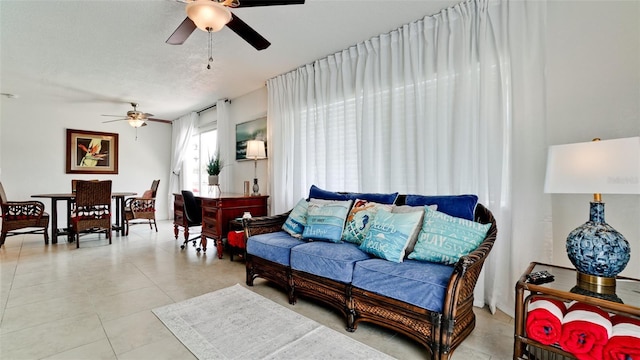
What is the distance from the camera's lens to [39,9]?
2549mm

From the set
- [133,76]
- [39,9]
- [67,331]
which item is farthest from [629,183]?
[133,76]

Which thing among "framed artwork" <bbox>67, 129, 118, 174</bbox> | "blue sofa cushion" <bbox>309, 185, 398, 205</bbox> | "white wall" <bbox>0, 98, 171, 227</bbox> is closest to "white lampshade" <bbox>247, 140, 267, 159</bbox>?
"blue sofa cushion" <bbox>309, 185, 398, 205</bbox>

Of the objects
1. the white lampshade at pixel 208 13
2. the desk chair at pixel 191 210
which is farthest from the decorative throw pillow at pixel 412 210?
the desk chair at pixel 191 210

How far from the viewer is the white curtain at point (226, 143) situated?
5.50 metres

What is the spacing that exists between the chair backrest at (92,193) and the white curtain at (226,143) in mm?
1878

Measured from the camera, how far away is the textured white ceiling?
102 inches

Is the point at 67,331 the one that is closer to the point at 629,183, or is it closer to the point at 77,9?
A: the point at 77,9

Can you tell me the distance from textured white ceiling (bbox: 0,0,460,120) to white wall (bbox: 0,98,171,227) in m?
0.93

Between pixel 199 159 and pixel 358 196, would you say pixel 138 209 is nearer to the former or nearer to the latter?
pixel 199 159

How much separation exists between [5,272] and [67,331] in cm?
220

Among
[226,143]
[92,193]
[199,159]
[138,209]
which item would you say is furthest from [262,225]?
[199,159]

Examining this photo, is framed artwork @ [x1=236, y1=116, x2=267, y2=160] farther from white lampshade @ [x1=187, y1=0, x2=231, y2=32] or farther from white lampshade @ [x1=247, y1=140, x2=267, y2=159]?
white lampshade @ [x1=187, y1=0, x2=231, y2=32]

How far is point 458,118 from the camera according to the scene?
2504 mm

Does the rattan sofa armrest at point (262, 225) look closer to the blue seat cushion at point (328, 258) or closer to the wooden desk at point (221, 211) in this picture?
the blue seat cushion at point (328, 258)
